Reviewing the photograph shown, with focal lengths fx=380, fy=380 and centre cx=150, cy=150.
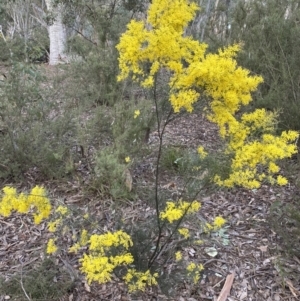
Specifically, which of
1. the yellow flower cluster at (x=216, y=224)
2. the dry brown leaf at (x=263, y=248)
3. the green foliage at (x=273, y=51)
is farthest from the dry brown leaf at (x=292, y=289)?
the green foliage at (x=273, y=51)

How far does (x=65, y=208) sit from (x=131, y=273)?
575mm

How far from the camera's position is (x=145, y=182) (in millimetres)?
3672

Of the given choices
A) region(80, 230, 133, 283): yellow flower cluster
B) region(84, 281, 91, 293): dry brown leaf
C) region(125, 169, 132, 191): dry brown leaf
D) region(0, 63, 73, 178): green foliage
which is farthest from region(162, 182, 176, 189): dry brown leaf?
region(80, 230, 133, 283): yellow flower cluster

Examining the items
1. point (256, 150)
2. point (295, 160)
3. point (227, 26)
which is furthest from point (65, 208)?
point (227, 26)

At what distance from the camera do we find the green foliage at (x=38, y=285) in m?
2.54

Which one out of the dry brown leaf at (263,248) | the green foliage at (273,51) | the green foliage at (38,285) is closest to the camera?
the green foliage at (38,285)

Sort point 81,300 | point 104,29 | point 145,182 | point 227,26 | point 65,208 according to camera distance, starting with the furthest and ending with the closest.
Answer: point 227,26 < point 104,29 < point 145,182 < point 81,300 < point 65,208

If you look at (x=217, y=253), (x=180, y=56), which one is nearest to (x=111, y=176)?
(x=217, y=253)

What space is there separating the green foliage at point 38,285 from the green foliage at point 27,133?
43.5 inches

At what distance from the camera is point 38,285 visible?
8.49 ft

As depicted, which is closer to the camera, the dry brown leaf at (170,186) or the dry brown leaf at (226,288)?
the dry brown leaf at (226,288)

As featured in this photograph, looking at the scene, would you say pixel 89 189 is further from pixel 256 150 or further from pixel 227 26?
pixel 227 26

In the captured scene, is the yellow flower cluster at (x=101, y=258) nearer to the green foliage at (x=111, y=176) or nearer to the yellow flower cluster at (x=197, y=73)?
the yellow flower cluster at (x=197, y=73)

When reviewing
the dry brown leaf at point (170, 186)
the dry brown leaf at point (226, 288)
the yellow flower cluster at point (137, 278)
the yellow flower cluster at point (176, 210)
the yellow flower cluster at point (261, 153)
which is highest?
the yellow flower cluster at point (261, 153)
